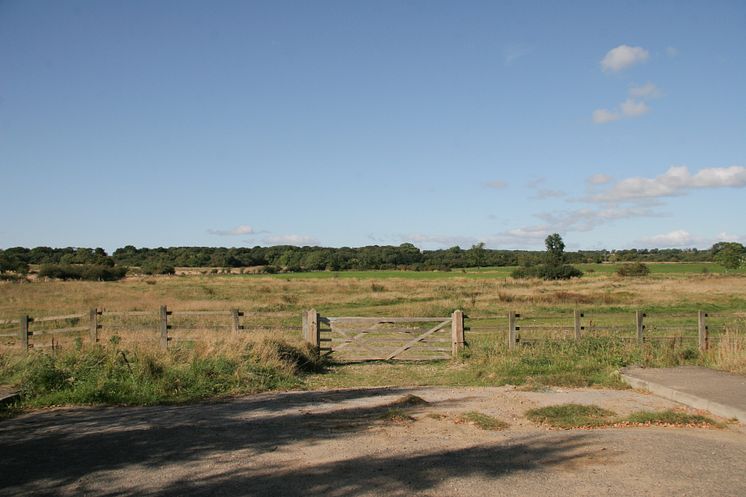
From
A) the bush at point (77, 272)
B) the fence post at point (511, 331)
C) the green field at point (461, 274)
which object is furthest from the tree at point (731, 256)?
the bush at point (77, 272)

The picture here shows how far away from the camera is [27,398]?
1027 centimetres

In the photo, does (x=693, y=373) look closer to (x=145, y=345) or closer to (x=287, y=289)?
(x=145, y=345)

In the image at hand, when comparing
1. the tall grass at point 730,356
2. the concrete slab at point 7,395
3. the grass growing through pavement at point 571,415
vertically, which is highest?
the tall grass at point 730,356

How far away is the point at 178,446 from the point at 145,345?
22.6 ft

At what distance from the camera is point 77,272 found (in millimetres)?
76688

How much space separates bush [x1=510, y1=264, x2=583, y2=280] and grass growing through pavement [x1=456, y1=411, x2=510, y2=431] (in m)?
72.0

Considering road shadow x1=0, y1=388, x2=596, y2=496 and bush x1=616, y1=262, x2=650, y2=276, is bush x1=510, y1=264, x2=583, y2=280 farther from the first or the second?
road shadow x1=0, y1=388, x2=596, y2=496

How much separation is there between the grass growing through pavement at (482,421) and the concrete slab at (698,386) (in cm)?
311

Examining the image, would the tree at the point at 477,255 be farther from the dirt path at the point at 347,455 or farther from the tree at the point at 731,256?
the dirt path at the point at 347,455

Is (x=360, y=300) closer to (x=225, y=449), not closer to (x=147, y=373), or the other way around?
(x=147, y=373)

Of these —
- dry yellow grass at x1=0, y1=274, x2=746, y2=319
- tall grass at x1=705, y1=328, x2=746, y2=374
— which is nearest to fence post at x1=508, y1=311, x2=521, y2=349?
tall grass at x1=705, y1=328, x2=746, y2=374

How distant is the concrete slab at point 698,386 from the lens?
8602 millimetres

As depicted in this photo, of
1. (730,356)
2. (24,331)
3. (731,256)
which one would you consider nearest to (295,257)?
(731,256)

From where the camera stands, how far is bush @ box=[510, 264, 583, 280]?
255ft
